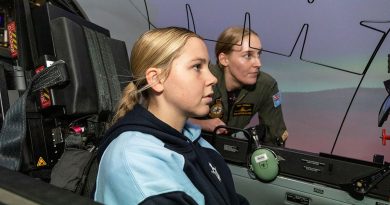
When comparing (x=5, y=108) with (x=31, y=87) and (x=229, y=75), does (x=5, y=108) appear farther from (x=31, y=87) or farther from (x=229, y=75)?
(x=229, y=75)

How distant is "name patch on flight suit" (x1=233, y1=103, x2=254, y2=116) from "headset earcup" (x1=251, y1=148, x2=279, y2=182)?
2.03ft

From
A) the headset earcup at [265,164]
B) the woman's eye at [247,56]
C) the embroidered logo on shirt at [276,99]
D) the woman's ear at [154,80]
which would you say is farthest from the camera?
the embroidered logo on shirt at [276,99]

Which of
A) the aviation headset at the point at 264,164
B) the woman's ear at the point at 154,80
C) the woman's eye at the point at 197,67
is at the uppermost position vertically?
the woman's eye at the point at 197,67

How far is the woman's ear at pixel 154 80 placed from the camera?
0.90 meters

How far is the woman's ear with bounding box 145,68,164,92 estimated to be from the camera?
90cm

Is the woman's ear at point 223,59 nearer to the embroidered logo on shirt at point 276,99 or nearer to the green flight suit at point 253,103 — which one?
the green flight suit at point 253,103

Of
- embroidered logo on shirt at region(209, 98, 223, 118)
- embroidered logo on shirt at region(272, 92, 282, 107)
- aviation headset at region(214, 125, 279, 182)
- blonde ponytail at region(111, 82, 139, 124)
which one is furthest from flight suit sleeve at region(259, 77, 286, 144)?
blonde ponytail at region(111, 82, 139, 124)

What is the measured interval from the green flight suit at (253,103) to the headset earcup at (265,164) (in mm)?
596

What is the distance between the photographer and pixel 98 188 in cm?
77

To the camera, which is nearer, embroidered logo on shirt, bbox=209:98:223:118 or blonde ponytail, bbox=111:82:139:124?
blonde ponytail, bbox=111:82:139:124

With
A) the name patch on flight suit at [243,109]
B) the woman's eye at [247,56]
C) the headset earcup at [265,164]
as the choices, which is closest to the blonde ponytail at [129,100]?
the headset earcup at [265,164]

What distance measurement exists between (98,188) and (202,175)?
26 cm

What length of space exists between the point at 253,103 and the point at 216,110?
0.80ft

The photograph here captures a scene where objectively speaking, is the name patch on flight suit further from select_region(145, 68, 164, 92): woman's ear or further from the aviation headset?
select_region(145, 68, 164, 92): woman's ear
